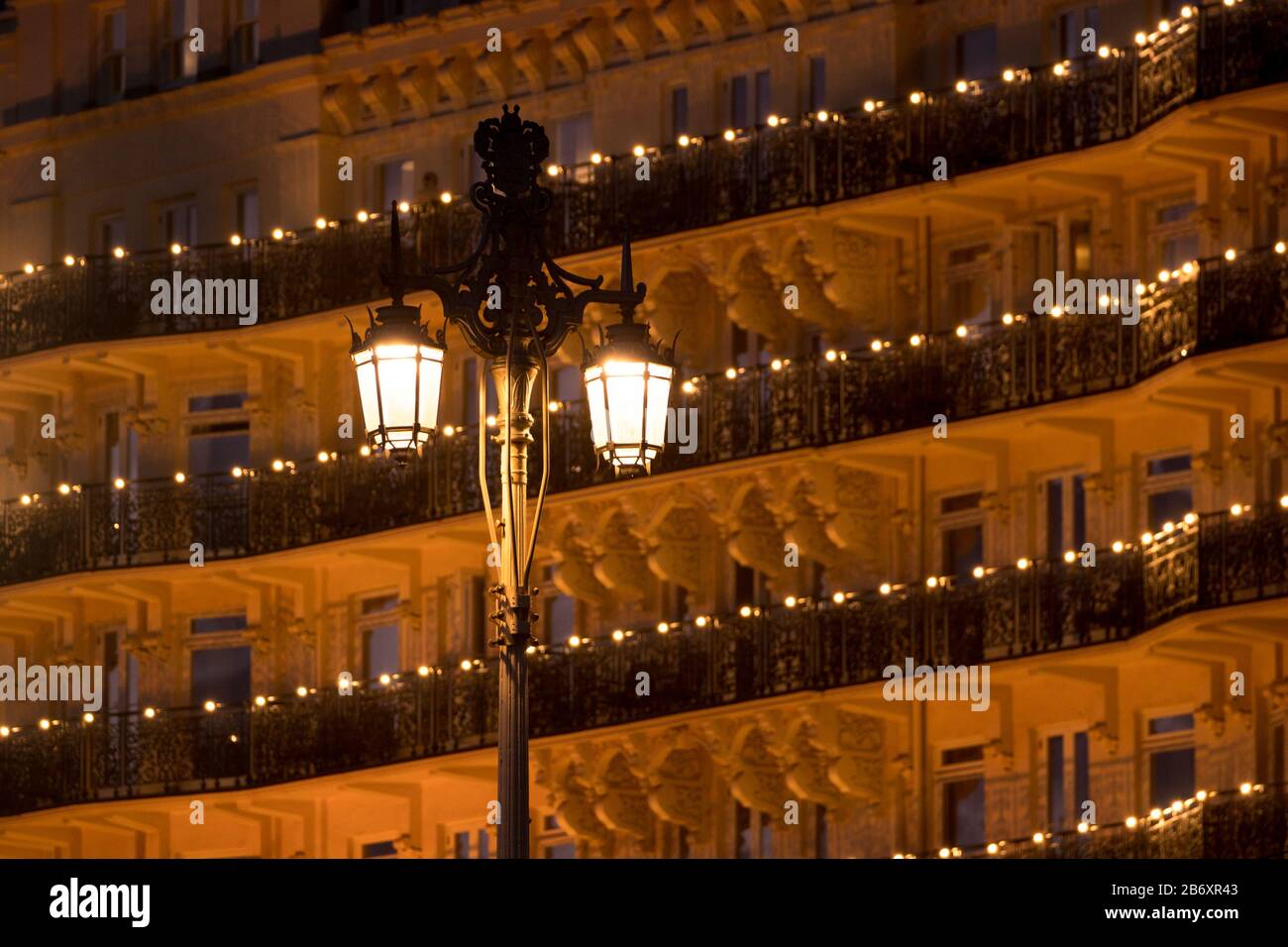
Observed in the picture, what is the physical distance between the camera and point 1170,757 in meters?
54.0

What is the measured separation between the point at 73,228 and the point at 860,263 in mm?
12559

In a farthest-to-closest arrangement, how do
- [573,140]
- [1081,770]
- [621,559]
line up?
[573,140] < [621,559] < [1081,770]

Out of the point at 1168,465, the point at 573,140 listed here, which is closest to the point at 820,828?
the point at 1168,465

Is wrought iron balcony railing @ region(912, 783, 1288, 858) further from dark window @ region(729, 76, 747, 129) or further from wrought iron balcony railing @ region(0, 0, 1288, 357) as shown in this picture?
dark window @ region(729, 76, 747, 129)

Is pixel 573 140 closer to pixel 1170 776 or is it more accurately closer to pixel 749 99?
pixel 749 99

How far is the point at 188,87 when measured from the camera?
63.8 metres

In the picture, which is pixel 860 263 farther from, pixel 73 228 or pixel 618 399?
pixel 618 399

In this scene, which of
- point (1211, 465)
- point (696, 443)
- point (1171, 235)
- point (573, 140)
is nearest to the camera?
point (1211, 465)

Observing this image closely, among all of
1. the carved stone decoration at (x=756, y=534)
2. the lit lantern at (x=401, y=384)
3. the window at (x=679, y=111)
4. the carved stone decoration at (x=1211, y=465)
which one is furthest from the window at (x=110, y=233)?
the lit lantern at (x=401, y=384)

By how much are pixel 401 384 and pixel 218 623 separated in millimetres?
29025

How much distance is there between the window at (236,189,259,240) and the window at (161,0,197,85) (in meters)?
2.09

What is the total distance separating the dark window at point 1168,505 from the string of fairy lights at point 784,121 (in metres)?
4.70

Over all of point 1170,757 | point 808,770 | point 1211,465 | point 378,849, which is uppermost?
point 1211,465
